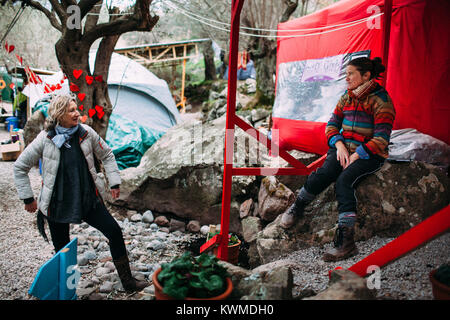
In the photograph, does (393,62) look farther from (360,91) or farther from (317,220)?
(317,220)

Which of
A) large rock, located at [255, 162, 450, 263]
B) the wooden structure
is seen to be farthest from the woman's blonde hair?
the wooden structure

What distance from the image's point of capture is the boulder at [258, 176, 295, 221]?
4320 millimetres

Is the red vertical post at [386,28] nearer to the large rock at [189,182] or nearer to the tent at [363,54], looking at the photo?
the tent at [363,54]

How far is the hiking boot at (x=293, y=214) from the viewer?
11.2 feet

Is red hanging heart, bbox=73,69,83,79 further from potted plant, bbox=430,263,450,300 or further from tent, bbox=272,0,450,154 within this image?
potted plant, bbox=430,263,450,300

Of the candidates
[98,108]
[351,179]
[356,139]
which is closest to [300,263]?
[351,179]

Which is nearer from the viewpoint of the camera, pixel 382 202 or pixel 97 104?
pixel 382 202

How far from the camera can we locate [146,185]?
17.5 ft

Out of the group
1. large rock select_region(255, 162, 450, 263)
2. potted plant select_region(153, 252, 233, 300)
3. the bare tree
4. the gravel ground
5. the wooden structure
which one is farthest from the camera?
the wooden structure

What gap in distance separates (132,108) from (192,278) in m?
7.47

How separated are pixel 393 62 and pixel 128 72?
7.19m

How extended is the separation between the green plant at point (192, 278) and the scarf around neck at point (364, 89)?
1887 millimetres

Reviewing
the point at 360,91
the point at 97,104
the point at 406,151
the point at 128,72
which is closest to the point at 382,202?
the point at 406,151

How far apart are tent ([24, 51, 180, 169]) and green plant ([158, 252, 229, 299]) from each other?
17.8 ft
